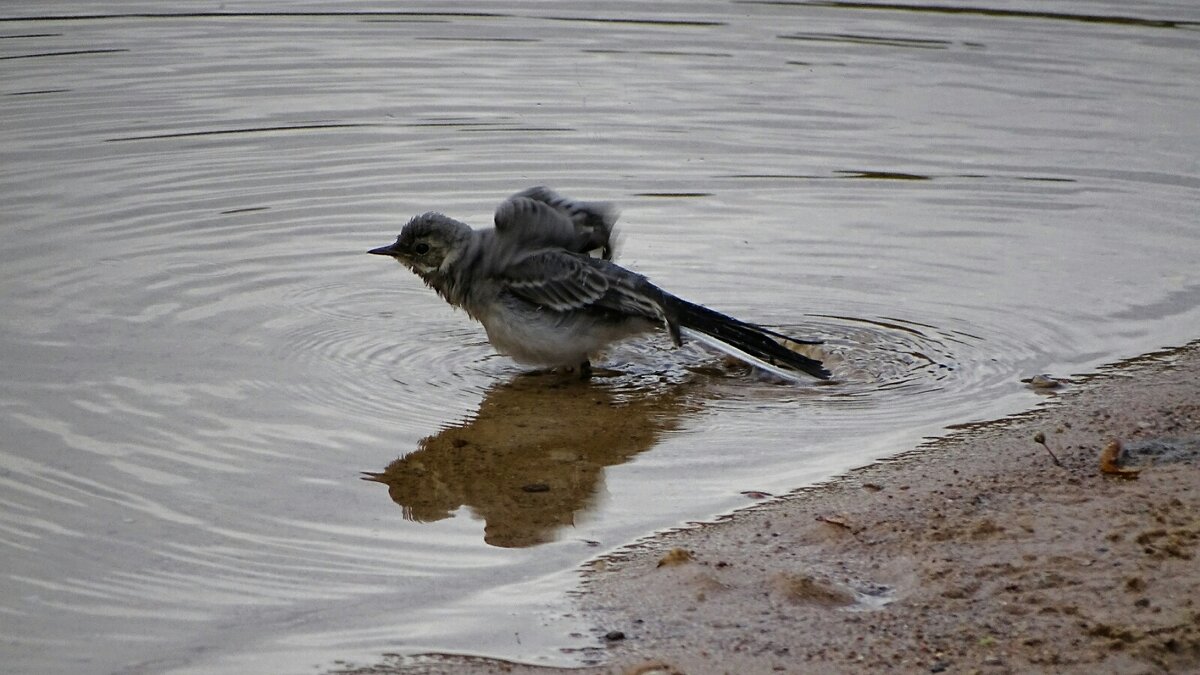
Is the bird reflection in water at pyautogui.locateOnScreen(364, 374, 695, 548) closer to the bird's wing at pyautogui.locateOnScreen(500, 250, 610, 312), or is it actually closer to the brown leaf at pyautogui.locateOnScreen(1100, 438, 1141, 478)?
the bird's wing at pyautogui.locateOnScreen(500, 250, 610, 312)

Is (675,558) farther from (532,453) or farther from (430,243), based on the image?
(430,243)

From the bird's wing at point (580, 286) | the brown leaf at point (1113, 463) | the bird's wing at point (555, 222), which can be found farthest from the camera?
the bird's wing at point (555, 222)

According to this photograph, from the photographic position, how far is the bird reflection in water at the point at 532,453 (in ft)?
20.4

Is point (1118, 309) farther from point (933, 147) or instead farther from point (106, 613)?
point (106, 613)

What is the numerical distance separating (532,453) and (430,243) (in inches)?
79.6

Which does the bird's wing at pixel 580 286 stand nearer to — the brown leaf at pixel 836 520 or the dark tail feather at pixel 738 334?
the dark tail feather at pixel 738 334

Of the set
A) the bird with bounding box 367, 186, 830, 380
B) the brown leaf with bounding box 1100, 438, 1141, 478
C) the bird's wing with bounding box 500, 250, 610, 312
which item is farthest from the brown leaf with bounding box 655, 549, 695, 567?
the bird's wing with bounding box 500, 250, 610, 312

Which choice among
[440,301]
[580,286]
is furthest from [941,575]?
[440,301]

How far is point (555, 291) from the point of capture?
8.14 metres

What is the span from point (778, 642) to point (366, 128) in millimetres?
9807

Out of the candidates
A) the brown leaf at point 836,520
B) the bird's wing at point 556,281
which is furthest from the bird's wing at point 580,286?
the brown leaf at point 836,520

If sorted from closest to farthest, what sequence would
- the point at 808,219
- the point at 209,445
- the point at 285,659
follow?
the point at 285,659, the point at 209,445, the point at 808,219

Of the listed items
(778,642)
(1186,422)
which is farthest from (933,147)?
(778,642)

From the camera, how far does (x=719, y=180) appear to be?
39.5 feet
